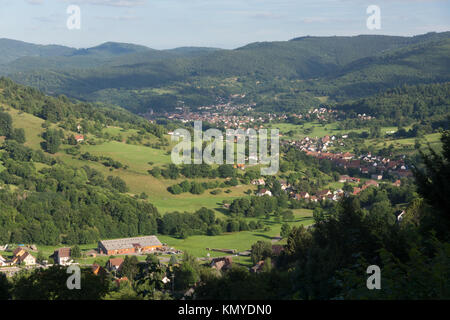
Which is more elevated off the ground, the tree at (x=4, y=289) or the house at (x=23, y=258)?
the tree at (x=4, y=289)

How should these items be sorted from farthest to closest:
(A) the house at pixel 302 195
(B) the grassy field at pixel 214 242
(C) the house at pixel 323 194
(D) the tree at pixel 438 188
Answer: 1. (A) the house at pixel 302 195
2. (C) the house at pixel 323 194
3. (B) the grassy field at pixel 214 242
4. (D) the tree at pixel 438 188

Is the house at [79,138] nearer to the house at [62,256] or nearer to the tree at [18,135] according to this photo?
the tree at [18,135]

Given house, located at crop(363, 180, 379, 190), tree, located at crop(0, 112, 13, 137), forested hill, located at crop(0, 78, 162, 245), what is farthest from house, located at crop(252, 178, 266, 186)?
tree, located at crop(0, 112, 13, 137)

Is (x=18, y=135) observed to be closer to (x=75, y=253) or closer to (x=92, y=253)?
(x=92, y=253)

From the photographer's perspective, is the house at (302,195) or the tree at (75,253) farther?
the house at (302,195)

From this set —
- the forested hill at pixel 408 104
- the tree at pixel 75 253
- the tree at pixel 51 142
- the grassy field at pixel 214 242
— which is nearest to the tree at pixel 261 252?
the grassy field at pixel 214 242

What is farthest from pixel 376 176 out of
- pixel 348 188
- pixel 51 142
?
pixel 51 142

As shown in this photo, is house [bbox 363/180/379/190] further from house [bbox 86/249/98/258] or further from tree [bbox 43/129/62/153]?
tree [bbox 43/129/62/153]
